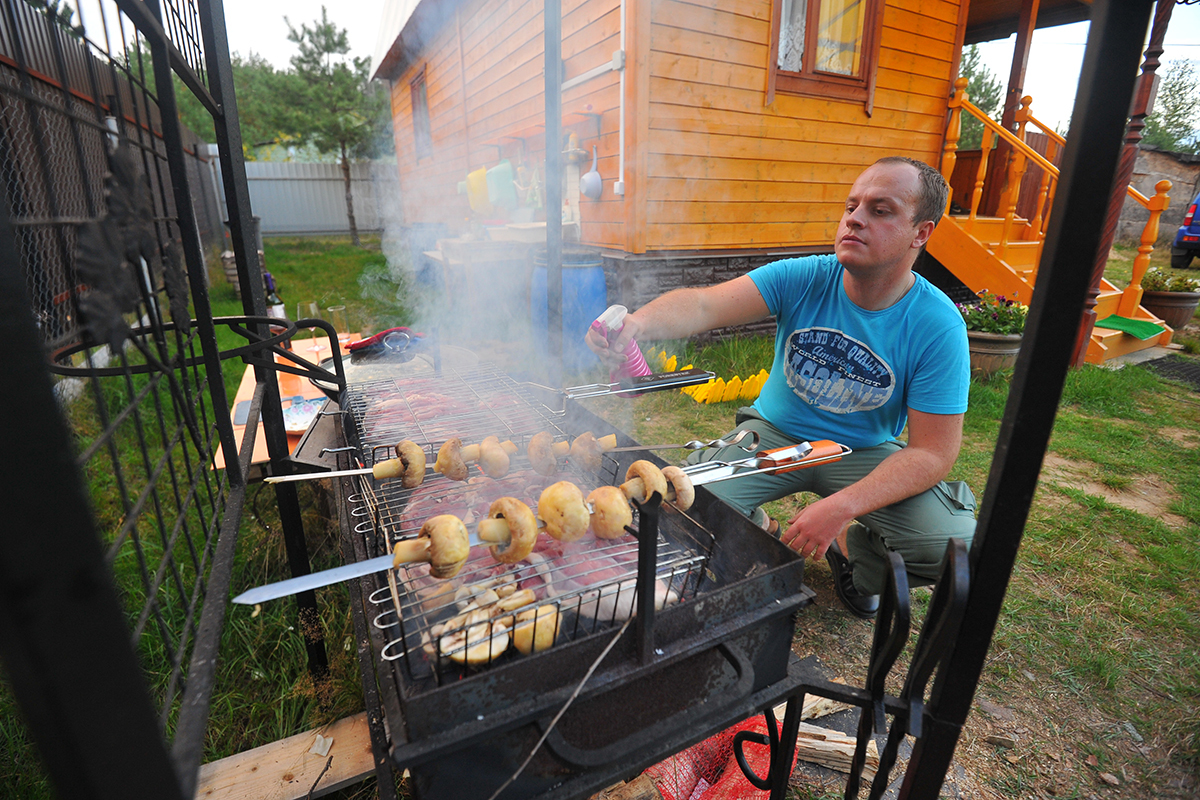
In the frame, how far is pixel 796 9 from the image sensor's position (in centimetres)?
683

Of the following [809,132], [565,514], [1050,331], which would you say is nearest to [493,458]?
[565,514]

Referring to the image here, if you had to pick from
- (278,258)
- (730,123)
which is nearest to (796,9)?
(730,123)

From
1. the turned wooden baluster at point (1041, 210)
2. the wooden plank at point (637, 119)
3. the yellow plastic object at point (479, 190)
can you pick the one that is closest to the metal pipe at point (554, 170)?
the wooden plank at point (637, 119)

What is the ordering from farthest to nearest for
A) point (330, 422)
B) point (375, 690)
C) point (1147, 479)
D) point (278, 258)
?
point (278, 258)
point (1147, 479)
point (330, 422)
point (375, 690)

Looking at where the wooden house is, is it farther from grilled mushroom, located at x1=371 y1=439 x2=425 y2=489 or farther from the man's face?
grilled mushroom, located at x1=371 y1=439 x2=425 y2=489

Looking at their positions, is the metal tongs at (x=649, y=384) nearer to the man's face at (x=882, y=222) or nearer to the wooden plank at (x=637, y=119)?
the man's face at (x=882, y=222)

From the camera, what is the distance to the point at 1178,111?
86.6ft

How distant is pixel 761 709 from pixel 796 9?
26.1 feet

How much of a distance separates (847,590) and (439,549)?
263 cm

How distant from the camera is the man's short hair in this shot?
8.55 ft

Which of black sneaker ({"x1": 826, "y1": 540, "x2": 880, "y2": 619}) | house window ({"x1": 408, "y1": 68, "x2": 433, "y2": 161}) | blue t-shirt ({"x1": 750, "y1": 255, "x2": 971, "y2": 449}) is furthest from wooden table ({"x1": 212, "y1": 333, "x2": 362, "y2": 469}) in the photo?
house window ({"x1": 408, "y1": 68, "x2": 433, "y2": 161})

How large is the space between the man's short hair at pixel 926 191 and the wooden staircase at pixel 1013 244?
20.3 ft

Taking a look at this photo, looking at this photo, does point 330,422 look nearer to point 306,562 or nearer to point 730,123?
point 306,562

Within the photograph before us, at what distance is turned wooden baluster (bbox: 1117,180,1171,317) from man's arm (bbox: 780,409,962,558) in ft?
24.8
